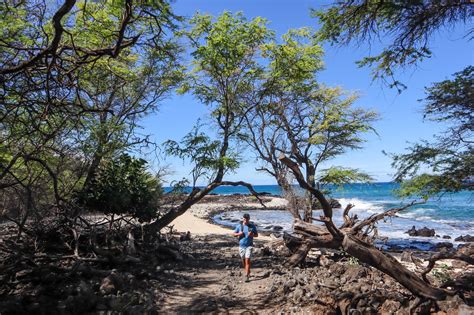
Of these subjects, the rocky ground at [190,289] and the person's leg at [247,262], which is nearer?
the rocky ground at [190,289]

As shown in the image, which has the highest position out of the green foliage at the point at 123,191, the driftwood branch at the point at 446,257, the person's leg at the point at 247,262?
the green foliage at the point at 123,191

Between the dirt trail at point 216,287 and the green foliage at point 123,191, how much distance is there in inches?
85.5

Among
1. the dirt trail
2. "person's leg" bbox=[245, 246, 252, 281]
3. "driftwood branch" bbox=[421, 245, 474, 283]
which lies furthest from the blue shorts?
"driftwood branch" bbox=[421, 245, 474, 283]

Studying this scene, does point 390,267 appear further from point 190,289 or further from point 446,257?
point 190,289

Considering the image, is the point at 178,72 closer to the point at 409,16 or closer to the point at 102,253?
the point at 102,253

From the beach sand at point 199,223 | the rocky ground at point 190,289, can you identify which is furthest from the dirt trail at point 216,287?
the beach sand at point 199,223

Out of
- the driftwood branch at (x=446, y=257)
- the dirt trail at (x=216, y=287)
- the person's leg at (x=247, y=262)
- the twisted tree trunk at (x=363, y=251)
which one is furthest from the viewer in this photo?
the person's leg at (x=247, y=262)

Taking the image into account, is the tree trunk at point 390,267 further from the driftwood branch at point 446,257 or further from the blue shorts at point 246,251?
the blue shorts at point 246,251

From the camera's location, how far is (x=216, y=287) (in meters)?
7.91

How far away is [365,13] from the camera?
6809mm

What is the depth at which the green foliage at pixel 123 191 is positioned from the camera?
9883mm

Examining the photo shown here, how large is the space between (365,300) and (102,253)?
5.80 m

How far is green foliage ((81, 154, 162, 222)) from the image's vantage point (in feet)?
32.4

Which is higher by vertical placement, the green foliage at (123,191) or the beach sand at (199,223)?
the green foliage at (123,191)
